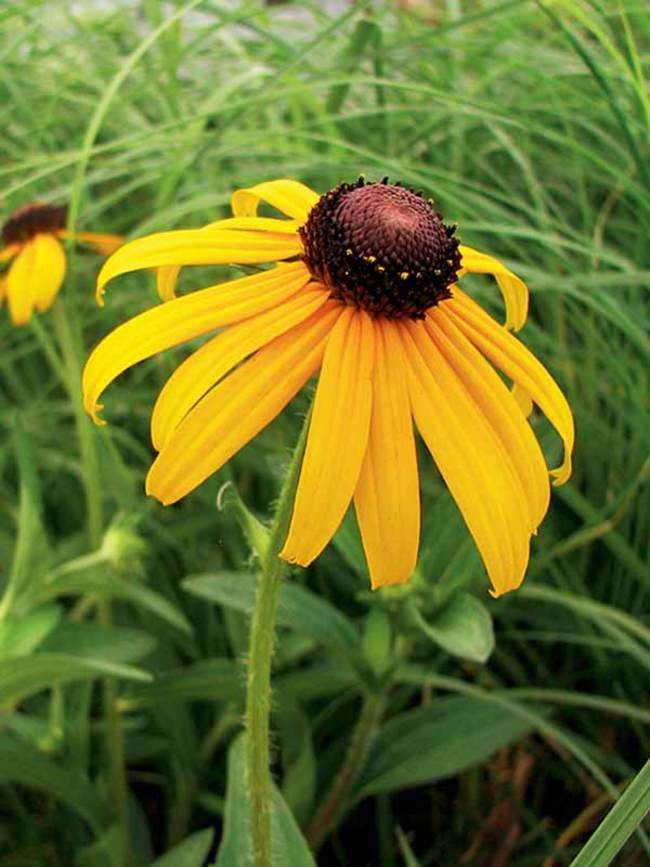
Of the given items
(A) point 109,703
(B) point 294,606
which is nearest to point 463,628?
(B) point 294,606

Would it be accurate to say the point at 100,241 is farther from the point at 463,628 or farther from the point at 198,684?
the point at 463,628

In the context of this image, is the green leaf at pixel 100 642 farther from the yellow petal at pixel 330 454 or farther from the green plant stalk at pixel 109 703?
the yellow petal at pixel 330 454

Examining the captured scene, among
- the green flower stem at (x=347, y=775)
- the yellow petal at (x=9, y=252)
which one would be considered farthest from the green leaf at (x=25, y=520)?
the green flower stem at (x=347, y=775)

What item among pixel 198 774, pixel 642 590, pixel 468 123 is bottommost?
pixel 198 774

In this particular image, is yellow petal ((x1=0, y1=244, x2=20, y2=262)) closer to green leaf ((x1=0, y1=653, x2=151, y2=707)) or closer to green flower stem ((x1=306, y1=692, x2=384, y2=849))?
green leaf ((x1=0, y1=653, x2=151, y2=707))

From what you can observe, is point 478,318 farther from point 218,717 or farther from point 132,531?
point 218,717

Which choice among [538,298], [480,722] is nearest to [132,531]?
[480,722]
